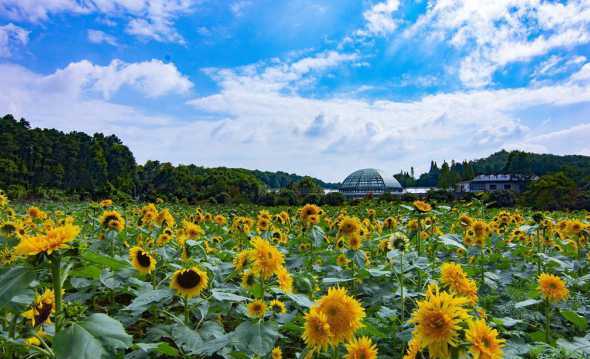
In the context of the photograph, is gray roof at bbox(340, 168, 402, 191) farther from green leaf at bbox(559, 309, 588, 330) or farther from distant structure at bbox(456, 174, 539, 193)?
green leaf at bbox(559, 309, 588, 330)

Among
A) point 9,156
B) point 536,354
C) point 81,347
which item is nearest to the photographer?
point 81,347

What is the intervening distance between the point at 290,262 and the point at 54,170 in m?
53.3

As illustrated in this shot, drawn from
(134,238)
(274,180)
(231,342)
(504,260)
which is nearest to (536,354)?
(231,342)

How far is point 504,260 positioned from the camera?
4656 mm

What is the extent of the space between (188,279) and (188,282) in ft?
0.05

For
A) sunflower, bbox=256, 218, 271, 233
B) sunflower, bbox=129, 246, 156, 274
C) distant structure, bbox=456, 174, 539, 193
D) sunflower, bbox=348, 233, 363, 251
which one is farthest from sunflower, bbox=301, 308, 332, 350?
distant structure, bbox=456, 174, 539, 193

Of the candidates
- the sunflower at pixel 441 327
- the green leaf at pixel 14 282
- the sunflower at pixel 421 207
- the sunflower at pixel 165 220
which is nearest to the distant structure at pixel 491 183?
the sunflower at pixel 421 207

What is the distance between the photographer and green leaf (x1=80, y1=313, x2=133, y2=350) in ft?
3.59

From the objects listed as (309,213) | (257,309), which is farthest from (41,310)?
(309,213)

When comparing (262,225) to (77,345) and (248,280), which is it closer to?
(248,280)

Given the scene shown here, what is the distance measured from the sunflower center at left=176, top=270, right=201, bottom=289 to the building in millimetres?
70621

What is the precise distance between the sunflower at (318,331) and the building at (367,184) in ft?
233

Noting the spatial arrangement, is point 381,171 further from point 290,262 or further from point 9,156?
point 290,262

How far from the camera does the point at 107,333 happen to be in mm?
1111
